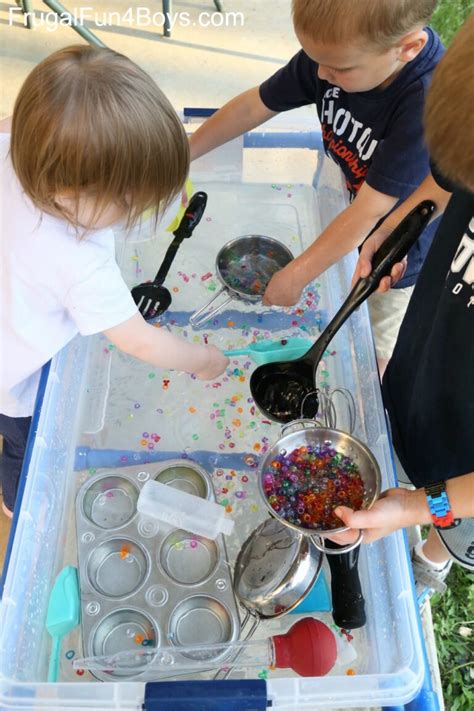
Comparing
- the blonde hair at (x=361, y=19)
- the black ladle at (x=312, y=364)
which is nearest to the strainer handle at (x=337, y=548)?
the black ladle at (x=312, y=364)

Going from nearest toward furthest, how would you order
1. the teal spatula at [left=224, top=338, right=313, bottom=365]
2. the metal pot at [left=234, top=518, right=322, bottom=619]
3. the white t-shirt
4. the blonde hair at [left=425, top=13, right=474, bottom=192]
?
the blonde hair at [left=425, top=13, right=474, bottom=192], the white t-shirt, the metal pot at [left=234, top=518, right=322, bottom=619], the teal spatula at [left=224, top=338, right=313, bottom=365]

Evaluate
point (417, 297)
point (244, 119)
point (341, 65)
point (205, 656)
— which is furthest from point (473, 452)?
point (244, 119)

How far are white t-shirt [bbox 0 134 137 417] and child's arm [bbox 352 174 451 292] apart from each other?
373 mm

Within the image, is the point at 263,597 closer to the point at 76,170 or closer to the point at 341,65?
the point at 76,170


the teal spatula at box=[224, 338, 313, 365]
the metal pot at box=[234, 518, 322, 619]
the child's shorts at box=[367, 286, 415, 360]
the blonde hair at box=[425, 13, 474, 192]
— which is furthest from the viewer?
the child's shorts at box=[367, 286, 415, 360]

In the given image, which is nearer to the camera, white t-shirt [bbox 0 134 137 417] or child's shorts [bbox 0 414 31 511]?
white t-shirt [bbox 0 134 137 417]

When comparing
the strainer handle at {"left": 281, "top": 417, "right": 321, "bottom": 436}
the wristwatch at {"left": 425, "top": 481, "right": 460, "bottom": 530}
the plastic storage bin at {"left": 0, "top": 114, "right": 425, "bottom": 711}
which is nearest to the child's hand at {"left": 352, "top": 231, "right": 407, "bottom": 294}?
the plastic storage bin at {"left": 0, "top": 114, "right": 425, "bottom": 711}

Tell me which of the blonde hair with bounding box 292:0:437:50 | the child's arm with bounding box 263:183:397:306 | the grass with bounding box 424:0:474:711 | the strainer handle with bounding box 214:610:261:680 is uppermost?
the blonde hair with bounding box 292:0:437:50

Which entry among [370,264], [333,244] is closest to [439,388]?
[370,264]

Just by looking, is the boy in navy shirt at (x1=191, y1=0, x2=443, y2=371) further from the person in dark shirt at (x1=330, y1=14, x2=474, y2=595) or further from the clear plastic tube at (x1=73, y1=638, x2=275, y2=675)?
the clear plastic tube at (x1=73, y1=638, x2=275, y2=675)

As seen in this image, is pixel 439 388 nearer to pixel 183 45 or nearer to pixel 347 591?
pixel 347 591

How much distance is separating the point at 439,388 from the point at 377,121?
0.47 meters

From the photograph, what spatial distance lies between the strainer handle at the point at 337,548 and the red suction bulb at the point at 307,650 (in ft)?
0.34

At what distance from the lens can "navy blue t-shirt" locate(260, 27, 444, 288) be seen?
3.15 ft
